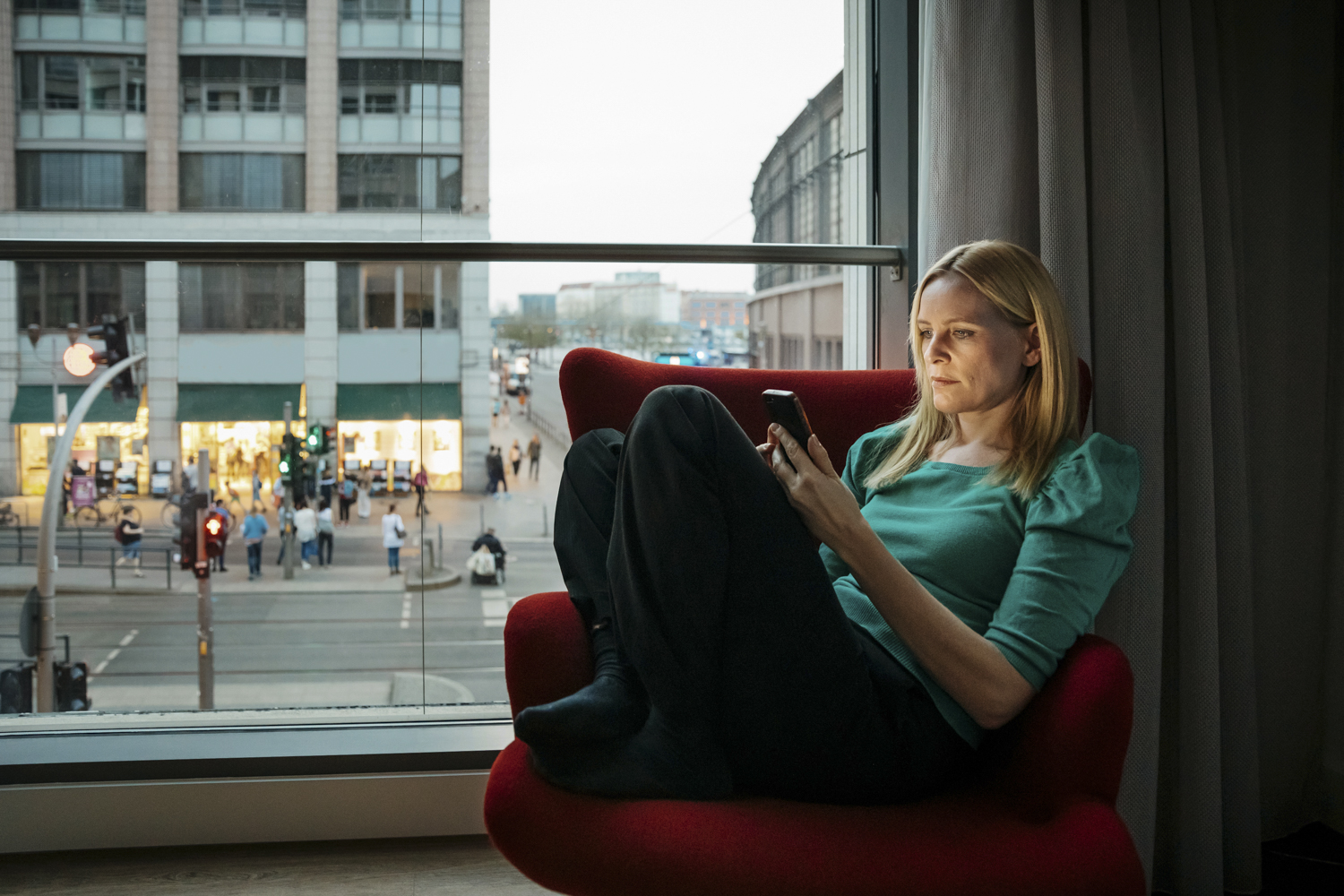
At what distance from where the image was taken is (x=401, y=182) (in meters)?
2.38

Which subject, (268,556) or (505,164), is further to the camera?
(268,556)

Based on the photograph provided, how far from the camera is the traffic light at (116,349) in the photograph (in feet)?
7.51

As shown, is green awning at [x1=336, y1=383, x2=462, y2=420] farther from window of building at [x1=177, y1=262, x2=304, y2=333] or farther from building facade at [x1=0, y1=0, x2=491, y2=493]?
window of building at [x1=177, y1=262, x2=304, y2=333]

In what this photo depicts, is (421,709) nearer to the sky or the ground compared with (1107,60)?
nearer to the ground

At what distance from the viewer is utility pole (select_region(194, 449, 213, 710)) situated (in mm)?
2900

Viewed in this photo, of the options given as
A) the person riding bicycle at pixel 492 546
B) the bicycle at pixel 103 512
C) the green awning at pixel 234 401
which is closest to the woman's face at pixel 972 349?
the person riding bicycle at pixel 492 546

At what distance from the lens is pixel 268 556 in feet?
13.8

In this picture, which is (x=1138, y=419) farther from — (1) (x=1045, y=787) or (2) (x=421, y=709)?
(2) (x=421, y=709)

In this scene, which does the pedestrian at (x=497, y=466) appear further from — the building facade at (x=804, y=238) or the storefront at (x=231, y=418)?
the building facade at (x=804, y=238)

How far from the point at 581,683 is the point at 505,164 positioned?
75.7 inches

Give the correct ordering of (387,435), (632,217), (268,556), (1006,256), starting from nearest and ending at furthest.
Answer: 1. (1006,256)
2. (632,217)
3. (387,435)
4. (268,556)

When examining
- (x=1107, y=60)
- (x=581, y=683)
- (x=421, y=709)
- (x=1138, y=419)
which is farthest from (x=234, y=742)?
(x=1107, y=60)

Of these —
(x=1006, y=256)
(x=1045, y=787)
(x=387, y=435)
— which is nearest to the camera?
(x=1045, y=787)

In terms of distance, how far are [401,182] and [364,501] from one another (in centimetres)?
135
